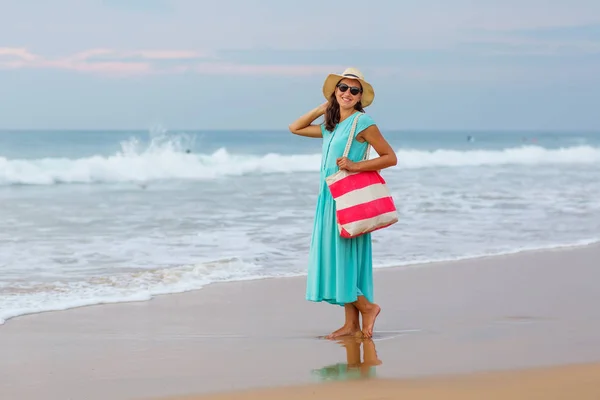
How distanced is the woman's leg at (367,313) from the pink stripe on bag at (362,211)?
2.04 ft

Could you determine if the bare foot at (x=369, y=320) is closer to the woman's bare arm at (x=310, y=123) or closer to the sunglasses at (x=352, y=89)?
the woman's bare arm at (x=310, y=123)

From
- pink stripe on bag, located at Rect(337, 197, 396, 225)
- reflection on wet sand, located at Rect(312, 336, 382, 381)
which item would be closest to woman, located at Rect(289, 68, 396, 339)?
pink stripe on bag, located at Rect(337, 197, 396, 225)

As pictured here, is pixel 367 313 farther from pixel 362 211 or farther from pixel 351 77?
pixel 351 77

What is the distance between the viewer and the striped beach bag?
203 inches

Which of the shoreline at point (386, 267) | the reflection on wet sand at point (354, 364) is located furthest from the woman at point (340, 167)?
the shoreline at point (386, 267)

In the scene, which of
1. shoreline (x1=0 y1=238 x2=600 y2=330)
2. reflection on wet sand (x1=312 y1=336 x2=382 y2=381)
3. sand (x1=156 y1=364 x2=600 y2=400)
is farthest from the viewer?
shoreline (x1=0 y1=238 x2=600 y2=330)

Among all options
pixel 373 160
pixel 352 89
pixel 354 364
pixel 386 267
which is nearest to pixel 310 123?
pixel 352 89

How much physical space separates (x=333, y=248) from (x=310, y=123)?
82 cm

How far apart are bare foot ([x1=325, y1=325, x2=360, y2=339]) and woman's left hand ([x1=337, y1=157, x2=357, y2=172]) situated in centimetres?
107

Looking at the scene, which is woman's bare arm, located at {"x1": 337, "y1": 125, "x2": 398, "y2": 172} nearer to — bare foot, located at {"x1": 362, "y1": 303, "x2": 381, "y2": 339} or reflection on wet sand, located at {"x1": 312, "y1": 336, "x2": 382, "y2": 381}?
bare foot, located at {"x1": 362, "y1": 303, "x2": 381, "y2": 339}

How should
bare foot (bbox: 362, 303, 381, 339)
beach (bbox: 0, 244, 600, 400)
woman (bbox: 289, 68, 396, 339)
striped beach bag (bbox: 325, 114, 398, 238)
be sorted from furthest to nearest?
1. bare foot (bbox: 362, 303, 381, 339)
2. woman (bbox: 289, 68, 396, 339)
3. striped beach bag (bbox: 325, 114, 398, 238)
4. beach (bbox: 0, 244, 600, 400)

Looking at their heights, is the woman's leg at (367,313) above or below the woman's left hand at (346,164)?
below

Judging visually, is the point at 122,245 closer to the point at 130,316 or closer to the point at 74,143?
the point at 130,316

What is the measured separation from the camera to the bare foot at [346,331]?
219 inches
